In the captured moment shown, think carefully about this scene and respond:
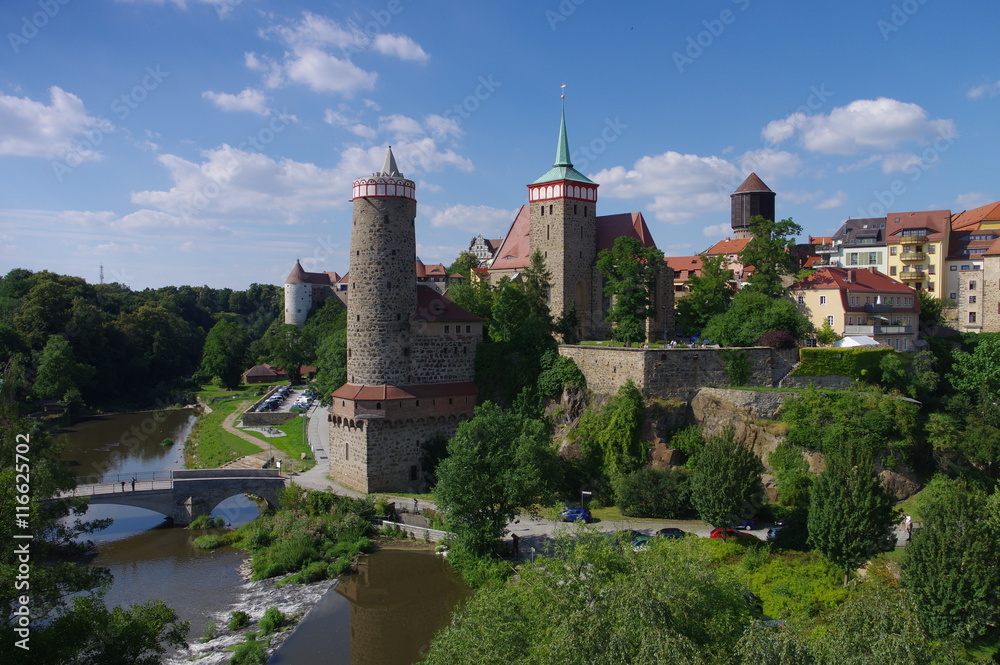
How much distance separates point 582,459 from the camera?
97.2 ft

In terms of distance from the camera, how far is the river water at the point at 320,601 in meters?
20.9

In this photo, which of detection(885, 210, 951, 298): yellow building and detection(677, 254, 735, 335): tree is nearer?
detection(677, 254, 735, 335): tree

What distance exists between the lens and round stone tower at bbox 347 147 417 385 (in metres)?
31.6

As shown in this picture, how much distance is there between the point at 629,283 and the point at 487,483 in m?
14.3

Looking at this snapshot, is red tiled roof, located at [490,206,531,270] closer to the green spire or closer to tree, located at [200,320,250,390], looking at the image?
the green spire

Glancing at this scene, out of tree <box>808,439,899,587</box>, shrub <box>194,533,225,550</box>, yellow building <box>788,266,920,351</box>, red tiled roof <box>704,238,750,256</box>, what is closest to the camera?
tree <box>808,439,899,587</box>

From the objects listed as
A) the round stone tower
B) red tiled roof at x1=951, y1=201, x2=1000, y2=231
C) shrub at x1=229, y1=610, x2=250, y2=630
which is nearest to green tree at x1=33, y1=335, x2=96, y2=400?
the round stone tower

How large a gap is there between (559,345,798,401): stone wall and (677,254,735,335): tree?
6475 mm

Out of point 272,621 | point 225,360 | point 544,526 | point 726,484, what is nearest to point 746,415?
point 726,484

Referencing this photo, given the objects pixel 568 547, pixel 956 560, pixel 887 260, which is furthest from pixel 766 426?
pixel 887 260

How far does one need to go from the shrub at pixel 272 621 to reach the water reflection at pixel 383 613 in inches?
24.5

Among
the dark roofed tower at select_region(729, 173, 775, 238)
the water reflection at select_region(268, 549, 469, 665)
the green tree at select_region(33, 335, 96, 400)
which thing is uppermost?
the dark roofed tower at select_region(729, 173, 775, 238)

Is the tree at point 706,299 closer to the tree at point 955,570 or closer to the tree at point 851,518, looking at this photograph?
the tree at point 851,518

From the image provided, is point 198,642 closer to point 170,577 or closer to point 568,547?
point 170,577
